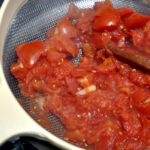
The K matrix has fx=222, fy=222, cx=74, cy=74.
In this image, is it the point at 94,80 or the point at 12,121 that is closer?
the point at 12,121

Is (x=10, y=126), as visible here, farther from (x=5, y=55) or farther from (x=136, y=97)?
(x=136, y=97)

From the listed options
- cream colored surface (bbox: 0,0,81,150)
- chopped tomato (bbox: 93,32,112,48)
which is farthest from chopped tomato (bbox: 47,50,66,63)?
cream colored surface (bbox: 0,0,81,150)

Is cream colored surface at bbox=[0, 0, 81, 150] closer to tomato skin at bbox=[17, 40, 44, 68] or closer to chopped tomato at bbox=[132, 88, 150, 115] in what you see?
tomato skin at bbox=[17, 40, 44, 68]

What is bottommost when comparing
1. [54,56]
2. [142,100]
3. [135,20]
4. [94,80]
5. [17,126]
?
[142,100]

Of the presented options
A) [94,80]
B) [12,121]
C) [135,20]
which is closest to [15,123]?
[12,121]

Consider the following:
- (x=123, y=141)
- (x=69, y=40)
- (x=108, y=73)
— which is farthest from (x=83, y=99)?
(x=69, y=40)

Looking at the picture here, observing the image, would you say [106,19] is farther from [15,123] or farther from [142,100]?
[15,123]
